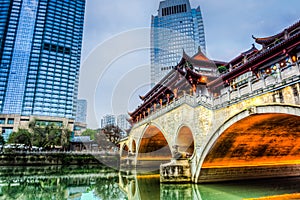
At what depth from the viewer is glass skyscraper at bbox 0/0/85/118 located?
60.4 m

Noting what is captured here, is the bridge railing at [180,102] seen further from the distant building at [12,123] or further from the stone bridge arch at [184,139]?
the distant building at [12,123]

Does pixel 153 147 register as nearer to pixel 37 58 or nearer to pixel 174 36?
pixel 174 36

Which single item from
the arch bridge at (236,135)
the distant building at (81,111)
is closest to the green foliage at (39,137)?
the arch bridge at (236,135)

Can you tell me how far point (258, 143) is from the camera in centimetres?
1216

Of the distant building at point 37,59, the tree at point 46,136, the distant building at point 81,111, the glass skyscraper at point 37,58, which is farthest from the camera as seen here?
the distant building at point 81,111

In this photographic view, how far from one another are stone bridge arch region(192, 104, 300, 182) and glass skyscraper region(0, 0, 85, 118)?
5932 centimetres

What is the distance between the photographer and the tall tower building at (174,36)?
6550 centimetres

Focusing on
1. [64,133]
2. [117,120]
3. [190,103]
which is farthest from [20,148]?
[117,120]

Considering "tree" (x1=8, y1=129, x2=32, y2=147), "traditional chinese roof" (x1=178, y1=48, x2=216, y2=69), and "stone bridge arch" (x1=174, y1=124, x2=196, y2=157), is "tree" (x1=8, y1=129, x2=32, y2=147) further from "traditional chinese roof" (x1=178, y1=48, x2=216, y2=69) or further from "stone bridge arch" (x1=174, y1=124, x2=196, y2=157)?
"stone bridge arch" (x1=174, y1=124, x2=196, y2=157)

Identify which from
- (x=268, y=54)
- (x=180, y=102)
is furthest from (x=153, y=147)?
(x=268, y=54)

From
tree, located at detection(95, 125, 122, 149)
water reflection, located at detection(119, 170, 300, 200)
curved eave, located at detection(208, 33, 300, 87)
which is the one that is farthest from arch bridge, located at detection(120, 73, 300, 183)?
tree, located at detection(95, 125, 122, 149)

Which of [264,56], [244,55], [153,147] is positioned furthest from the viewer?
[153,147]

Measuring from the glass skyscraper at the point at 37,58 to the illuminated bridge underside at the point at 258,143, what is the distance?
197ft

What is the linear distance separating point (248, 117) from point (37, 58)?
69220 millimetres
